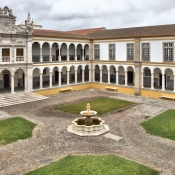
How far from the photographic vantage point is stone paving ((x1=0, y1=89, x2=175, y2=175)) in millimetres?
10008

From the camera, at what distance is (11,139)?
41.3 feet

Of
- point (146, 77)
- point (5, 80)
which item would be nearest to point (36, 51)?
point (5, 80)

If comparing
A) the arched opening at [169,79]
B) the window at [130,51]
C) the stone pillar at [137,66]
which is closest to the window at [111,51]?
the window at [130,51]

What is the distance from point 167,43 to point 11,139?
17.4 m

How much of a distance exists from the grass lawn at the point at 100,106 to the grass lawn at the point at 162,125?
396 centimetres

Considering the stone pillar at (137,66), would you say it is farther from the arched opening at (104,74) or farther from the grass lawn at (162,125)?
the grass lawn at (162,125)

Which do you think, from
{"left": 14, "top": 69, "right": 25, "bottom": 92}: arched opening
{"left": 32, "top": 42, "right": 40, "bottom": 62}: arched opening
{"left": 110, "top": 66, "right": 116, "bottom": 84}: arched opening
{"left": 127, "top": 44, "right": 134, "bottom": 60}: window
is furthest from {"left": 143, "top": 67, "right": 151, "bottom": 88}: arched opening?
{"left": 14, "top": 69, "right": 25, "bottom": 92}: arched opening

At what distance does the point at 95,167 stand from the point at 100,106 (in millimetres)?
11494

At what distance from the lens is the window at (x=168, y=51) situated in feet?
75.8

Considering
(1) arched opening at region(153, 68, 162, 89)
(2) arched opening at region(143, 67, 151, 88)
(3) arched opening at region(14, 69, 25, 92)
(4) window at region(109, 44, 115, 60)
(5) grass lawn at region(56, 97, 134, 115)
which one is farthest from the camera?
(4) window at region(109, 44, 115, 60)

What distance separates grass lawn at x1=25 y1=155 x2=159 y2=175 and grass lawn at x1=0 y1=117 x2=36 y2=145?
394 cm

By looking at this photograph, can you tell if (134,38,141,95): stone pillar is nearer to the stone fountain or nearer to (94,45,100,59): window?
(94,45,100,59): window

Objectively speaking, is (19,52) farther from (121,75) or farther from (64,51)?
(121,75)

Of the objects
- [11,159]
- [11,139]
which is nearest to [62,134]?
[11,139]
